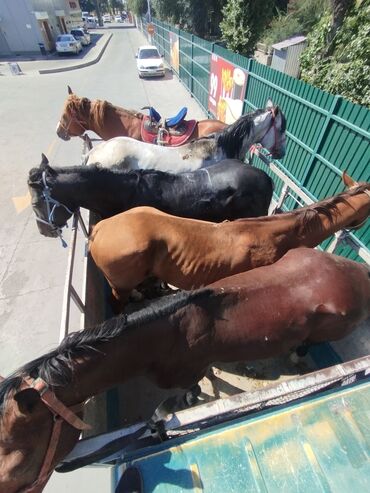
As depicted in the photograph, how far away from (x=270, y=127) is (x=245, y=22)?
30.3 ft

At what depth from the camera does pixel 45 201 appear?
2928 millimetres

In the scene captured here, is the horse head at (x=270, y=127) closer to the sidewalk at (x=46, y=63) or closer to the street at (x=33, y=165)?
the street at (x=33, y=165)

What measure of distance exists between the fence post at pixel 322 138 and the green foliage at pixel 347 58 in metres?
2.76

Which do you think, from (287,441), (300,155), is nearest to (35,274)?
(287,441)

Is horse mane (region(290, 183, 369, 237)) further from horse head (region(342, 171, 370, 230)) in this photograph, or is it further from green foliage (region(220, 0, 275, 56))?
green foliage (region(220, 0, 275, 56))

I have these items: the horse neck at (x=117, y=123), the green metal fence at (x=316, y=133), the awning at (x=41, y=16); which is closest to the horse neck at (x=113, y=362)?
the green metal fence at (x=316, y=133)

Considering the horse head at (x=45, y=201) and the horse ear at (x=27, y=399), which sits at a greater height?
the horse ear at (x=27, y=399)

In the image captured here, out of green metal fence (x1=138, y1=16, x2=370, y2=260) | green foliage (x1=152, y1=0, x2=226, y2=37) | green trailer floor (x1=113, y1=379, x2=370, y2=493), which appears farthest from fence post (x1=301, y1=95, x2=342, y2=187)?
green foliage (x1=152, y1=0, x2=226, y2=37)

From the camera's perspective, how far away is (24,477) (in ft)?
4.15

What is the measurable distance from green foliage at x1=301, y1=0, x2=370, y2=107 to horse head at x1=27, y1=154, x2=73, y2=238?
6453 millimetres

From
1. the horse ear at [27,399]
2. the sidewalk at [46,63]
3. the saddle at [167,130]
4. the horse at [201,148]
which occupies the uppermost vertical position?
the horse ear at [27,399]

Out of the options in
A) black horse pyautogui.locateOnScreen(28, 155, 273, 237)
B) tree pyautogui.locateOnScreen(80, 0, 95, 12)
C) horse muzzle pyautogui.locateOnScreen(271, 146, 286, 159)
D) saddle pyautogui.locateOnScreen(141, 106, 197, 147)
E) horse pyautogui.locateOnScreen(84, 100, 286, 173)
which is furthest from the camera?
tree pyautogui.locateOnScreen(80, 0, 95, 12)

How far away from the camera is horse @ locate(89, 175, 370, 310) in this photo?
98.3 inches

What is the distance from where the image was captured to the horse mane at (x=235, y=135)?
4082 mm
